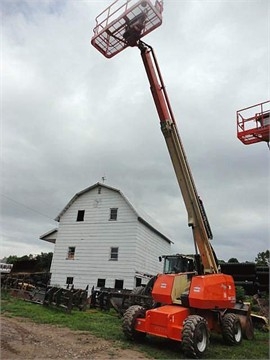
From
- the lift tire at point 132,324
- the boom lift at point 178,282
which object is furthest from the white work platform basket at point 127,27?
the lift tire at point 132,324

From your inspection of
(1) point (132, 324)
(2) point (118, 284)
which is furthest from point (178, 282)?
(2) point (118, 284)

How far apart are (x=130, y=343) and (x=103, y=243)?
15.6m

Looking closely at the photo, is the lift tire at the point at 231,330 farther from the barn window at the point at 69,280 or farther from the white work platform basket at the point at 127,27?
the barn window at the point at 69,280

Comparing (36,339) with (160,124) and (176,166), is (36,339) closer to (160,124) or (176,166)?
(176,166)

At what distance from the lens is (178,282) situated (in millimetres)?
10281

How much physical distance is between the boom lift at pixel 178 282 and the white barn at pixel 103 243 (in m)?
12.6

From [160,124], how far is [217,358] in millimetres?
6984

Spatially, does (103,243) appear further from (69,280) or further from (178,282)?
(178,282)

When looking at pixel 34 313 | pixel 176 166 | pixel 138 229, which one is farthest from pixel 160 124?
pixel 138 229

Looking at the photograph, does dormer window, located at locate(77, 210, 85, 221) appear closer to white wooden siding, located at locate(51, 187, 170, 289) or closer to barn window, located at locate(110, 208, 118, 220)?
white wooden siding, located at locate(51, 187, 170, 289)

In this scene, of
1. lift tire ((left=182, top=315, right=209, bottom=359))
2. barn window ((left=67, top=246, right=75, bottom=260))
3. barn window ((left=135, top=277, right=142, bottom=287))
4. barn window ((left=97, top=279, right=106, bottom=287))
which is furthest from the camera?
barn window ((left=67, top=246, right=75, bottom=260))

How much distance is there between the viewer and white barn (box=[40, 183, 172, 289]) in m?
23.6

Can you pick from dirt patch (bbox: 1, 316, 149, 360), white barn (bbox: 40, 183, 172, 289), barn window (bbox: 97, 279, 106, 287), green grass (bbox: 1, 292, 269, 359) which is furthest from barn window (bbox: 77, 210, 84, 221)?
dirt patch (bbox: 1, 316, 149, 360)

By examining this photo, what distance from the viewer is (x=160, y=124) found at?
35.7 feet
